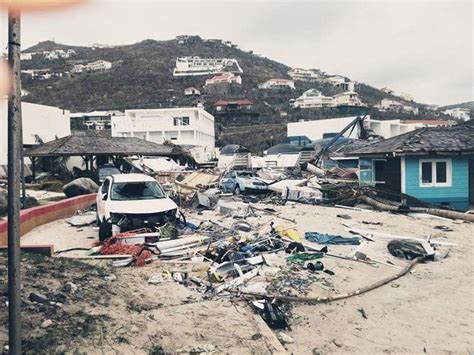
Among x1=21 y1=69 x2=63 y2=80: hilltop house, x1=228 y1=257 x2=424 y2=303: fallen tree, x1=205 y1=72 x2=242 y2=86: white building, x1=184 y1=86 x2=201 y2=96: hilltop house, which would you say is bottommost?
x1=228 y1=257 x2=424 y2=303: fallen tree

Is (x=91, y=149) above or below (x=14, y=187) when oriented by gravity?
above

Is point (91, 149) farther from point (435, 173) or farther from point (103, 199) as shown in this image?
point (435, 173)

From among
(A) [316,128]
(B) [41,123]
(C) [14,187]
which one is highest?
(A) [316,128]

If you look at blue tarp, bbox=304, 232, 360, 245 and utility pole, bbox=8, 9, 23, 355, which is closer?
utility pole, bbox=8, 9, 23, 355

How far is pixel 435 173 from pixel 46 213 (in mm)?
16794

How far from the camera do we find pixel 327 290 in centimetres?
775

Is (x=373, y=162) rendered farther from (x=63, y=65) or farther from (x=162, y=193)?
(x=63, y=65)

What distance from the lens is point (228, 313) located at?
610 centimetres

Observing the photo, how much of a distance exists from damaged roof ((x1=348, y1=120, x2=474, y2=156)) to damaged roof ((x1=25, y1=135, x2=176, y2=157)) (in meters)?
15.2

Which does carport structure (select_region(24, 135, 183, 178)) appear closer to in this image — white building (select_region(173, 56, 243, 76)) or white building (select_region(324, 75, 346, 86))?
white building (select_region(173, 56, 243, 76))

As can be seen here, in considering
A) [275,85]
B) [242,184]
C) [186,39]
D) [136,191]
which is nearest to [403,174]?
[242,184]

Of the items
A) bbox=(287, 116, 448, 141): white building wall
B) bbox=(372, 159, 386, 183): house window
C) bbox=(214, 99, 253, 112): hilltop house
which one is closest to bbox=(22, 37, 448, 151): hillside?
bbox=(214, 99, 253, 112): hilltop house

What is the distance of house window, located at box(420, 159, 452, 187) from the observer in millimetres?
20797

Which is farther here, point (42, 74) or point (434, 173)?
point (42, 74)
